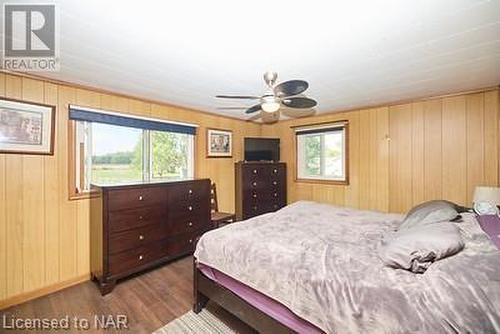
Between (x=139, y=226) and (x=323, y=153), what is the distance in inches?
135

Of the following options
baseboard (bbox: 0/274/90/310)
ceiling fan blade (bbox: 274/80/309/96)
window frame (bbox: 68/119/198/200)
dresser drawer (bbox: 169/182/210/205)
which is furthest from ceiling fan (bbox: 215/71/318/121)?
baseboard (bbox: 0/274/90/310)

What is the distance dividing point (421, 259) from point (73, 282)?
3404 mm

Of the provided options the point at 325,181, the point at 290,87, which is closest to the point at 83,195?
the point at 290,87

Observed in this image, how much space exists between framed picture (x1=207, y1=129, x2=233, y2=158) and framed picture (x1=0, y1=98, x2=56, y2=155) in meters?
2.27

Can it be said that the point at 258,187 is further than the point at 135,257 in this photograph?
Yes

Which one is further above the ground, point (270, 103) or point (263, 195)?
point (270, 103)

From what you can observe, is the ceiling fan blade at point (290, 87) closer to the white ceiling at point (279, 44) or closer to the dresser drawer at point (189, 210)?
the white ceiling at point (279, 44)

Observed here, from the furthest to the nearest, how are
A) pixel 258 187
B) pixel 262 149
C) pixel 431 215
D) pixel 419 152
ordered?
pixel 262 149 < pixel 258 187 < pixel 419 152 < pixel 431 215

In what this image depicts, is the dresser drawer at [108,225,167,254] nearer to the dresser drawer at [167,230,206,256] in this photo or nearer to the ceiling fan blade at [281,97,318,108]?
the dresser drawer at [167,230,206,256]

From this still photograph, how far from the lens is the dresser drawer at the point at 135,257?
2.71 metres

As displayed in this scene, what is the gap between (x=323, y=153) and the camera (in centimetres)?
482

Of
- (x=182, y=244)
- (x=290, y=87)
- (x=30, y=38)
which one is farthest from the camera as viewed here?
(x=182, y=244)

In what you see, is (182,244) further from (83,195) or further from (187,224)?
(83,195)

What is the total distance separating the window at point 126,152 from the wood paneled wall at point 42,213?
17cm
